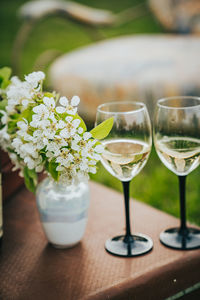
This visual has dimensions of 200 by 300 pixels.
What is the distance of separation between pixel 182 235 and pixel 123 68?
1.65 metres

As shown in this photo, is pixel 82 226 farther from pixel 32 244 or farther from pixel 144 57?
pixel 144 57

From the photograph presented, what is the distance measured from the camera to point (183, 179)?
3.23 ft

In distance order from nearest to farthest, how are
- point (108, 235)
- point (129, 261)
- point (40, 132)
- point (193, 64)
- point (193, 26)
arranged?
point (40, 132), point (129, 261), point (108, 235), point (193, 64), point (193, 26)

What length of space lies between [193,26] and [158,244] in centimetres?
242

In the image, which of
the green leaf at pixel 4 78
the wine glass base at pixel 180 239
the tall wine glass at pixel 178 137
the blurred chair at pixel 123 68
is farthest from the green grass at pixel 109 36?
the green leaf at pixel 4 78

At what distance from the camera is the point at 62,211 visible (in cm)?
95

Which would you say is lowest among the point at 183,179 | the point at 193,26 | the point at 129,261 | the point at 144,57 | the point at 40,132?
the point at 129,261

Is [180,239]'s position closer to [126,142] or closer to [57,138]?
[126,142]

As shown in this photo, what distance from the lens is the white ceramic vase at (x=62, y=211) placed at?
954mm

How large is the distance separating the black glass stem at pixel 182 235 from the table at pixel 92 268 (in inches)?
0.7

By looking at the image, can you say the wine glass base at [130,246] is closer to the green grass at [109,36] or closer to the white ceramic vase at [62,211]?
the white ceramic vase at [62,211]

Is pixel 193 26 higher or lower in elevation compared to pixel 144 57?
higher

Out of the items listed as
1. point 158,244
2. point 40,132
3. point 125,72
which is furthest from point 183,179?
point 125,72

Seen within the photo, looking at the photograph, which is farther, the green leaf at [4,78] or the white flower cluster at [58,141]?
the green leaf at [4,78]
